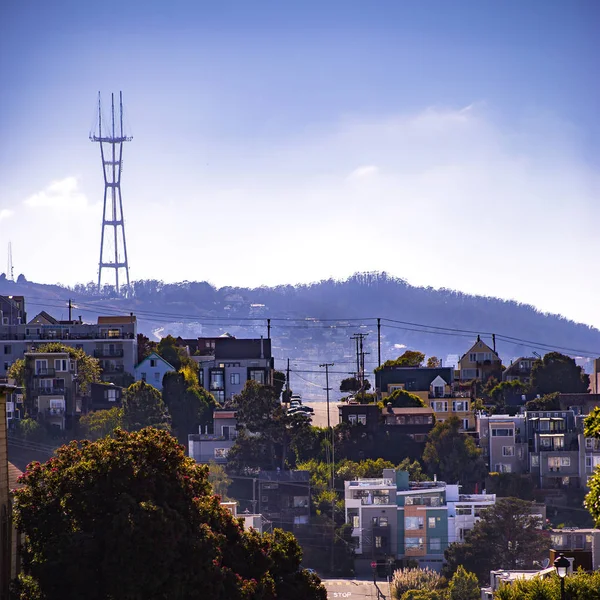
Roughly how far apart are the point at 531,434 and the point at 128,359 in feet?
108

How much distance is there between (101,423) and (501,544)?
30315 millimetres

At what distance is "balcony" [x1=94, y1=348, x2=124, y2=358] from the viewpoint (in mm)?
125062

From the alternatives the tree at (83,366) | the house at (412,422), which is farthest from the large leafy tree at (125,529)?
the tree at (83,366)

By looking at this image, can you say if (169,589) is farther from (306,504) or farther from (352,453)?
(352,453)

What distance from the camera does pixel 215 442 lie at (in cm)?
10719

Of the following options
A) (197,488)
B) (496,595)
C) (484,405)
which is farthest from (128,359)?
(197,488)

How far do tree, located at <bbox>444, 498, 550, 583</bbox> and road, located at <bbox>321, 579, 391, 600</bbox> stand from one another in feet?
12.6

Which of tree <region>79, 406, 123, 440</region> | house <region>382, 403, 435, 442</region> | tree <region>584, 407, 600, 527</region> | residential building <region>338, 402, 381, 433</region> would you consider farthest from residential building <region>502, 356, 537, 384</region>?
tree <region>584, 407, 600, 527</region>

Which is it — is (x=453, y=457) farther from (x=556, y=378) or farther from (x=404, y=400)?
(x=556, y=378)

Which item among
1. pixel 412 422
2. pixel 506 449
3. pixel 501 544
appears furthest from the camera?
pixel 412 422

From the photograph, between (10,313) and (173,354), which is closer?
(173,354)

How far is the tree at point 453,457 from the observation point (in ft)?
335

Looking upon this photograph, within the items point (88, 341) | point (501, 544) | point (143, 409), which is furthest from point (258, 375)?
point (501, 544)

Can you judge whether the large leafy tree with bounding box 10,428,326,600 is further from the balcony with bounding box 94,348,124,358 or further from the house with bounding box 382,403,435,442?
the balcony with bounding box 94,348,124,358
